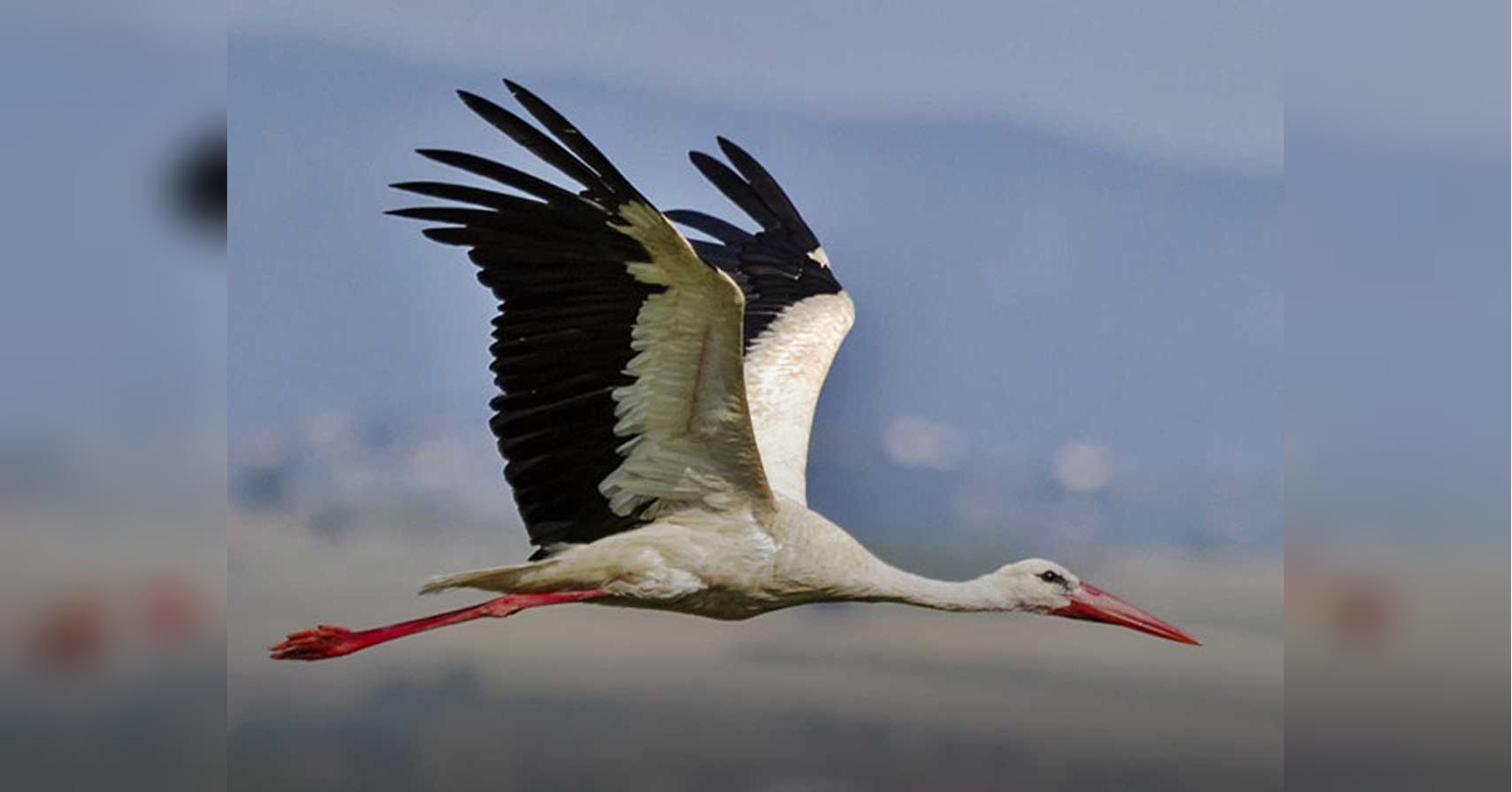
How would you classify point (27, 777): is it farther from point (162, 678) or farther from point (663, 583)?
point (663, 583)

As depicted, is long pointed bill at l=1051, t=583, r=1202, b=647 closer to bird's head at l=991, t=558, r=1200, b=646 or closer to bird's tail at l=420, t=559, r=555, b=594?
bird's head at l=991, t=558, r=1200, b=646

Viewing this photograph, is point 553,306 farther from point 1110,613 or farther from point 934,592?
point 1110,613

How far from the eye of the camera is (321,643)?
5.17 meters

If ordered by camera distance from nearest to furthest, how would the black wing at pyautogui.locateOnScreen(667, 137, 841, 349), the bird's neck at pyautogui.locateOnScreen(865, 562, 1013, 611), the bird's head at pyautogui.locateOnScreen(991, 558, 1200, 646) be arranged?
the bird's neck at pyautogui.locateOnScreen(865, 562, 1013, 611) → the bird's head at pyautogui.locateOnScreen(991, 558, 1200, 646) → the black wing at pyautogui.locateOnScreen(667, 137, 841, 349)

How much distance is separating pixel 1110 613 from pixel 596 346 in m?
1.92

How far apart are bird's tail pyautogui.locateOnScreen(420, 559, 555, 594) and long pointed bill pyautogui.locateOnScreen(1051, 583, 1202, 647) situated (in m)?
1.68

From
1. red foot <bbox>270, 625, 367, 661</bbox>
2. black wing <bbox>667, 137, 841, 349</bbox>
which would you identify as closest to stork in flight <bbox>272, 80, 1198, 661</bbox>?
red foot <bbox>270, 625, 367, 661</bbox>

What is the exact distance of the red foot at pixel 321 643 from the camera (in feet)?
17.0

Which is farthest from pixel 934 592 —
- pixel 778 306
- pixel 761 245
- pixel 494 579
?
pixel 761 245

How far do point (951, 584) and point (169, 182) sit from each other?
2.91 metres

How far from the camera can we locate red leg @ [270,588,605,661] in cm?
515

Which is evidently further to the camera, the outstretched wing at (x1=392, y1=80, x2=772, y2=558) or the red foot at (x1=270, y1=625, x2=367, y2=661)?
the red foot at (x1=270, y1=625, x2=367, y2=661)

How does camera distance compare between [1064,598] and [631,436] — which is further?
[1064,598]

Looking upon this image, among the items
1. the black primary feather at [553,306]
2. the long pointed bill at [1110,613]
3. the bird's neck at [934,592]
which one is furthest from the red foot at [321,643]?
the long pointed bill at [1110,613]
